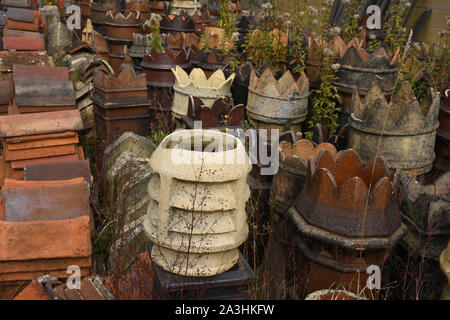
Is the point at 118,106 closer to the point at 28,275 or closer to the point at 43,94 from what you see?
the point at 43,94

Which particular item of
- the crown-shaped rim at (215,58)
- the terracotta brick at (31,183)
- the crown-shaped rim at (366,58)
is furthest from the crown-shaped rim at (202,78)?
the terracotta brick at (31,183)

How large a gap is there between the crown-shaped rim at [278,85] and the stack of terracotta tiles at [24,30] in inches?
126

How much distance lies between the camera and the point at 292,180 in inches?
131

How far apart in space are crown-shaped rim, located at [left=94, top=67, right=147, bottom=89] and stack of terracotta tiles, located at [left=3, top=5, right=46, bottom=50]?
1.82 metres

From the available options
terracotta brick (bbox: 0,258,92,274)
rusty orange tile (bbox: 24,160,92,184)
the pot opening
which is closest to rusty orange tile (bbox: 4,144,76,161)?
rusty orange tile (bbox: 24,160,92,184)

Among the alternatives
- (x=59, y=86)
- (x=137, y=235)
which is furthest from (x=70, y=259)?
(x=59, y=86)

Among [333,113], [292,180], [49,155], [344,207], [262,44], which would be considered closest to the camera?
[344,207]

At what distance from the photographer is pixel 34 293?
8.80 feet

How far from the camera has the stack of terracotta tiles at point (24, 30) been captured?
20.3ft

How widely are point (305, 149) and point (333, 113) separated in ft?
5.13

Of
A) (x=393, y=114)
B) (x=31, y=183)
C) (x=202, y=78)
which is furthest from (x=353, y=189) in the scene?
(x=202, y=78)

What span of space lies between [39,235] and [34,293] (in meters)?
0.42

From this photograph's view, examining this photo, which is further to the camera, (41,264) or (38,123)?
(38,123)
